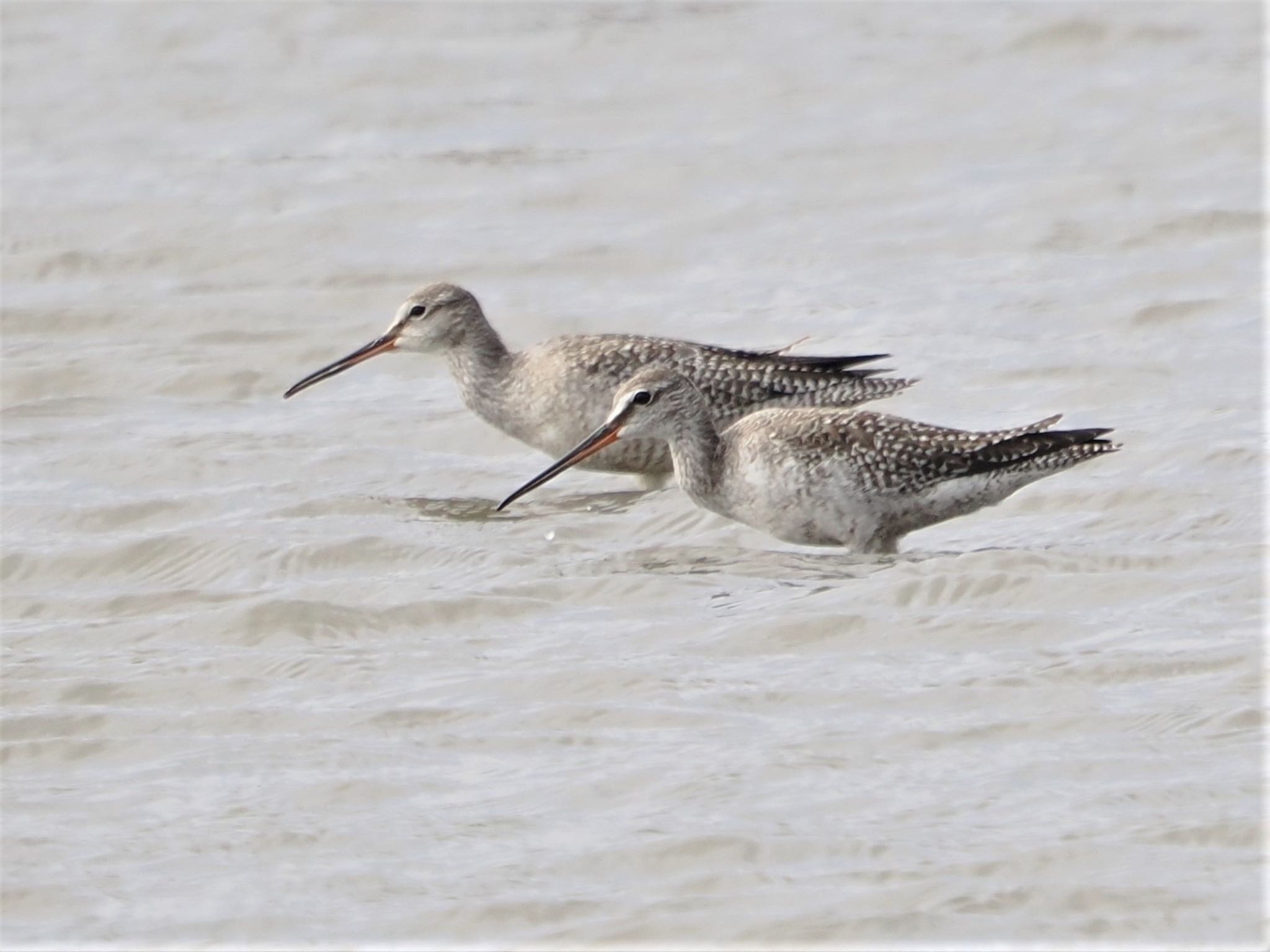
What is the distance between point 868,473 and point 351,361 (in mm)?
2867

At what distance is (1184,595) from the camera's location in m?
8.27

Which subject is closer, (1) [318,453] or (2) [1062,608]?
(2) [1062,608]

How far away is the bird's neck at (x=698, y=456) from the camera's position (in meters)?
9.28

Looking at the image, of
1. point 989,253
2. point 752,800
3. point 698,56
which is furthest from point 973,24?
point 752,800

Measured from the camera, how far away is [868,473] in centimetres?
898

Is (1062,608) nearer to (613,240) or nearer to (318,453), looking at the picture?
(318,453)

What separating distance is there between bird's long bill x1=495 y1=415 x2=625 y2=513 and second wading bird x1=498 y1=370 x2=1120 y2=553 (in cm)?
55

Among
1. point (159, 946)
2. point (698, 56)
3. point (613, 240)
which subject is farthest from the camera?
point (698, 56)

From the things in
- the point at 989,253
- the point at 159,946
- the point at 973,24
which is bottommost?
the point at 159,946

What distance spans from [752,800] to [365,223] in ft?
27.5

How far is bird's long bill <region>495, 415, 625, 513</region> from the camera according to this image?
966 centimetres

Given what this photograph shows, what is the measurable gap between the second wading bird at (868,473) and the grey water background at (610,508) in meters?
0.24

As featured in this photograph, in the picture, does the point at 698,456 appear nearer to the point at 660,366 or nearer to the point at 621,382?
the point at 660,366

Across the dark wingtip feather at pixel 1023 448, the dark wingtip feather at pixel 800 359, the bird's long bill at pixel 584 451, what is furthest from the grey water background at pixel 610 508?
the dark wingtip feather at pixel 800 359
